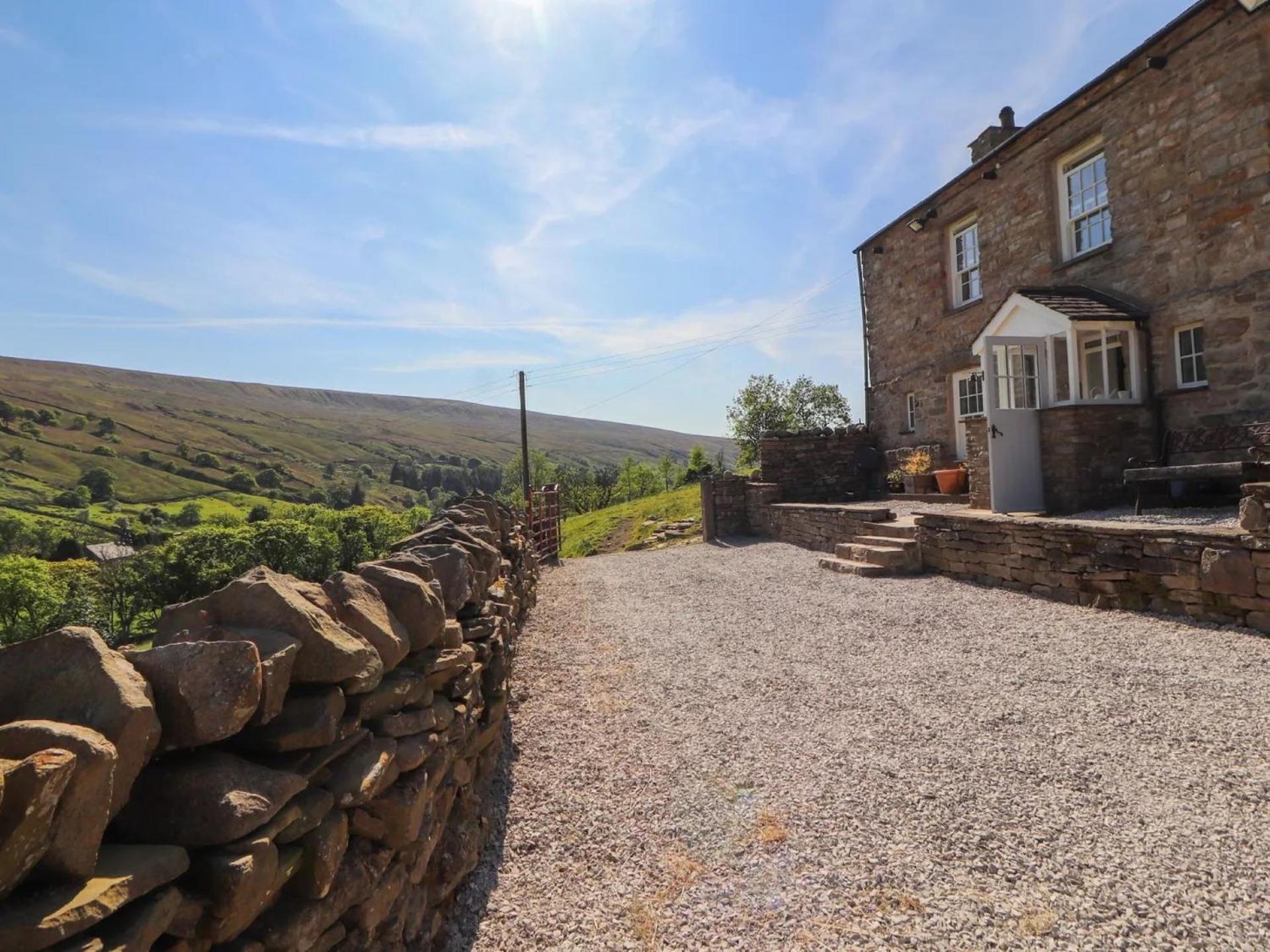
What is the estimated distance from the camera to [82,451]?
8919 cm

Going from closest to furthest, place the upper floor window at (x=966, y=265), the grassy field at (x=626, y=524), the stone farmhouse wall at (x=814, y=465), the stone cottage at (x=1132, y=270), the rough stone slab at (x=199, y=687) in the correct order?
the rough stone slab at (x=199, y=687)
the stone cottage at (x=1132, y=270)
the upper floor window at (x=966, y=265)
the stone farmhouse wall at (x=814, y=465)
the grassy field at (x=626, y=524)

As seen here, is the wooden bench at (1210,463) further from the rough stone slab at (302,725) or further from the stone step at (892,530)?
the rough stone slab at (302,725)

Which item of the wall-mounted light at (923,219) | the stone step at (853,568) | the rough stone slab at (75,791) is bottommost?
the stone step at (853,568)

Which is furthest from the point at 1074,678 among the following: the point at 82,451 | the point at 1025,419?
the point at 82,451

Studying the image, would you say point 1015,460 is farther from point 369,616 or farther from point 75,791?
point 75,791

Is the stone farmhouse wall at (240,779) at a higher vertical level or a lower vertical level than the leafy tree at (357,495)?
lower

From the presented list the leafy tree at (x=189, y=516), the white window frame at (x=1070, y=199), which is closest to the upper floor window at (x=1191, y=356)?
the white window frame at (x=1070, y=199)

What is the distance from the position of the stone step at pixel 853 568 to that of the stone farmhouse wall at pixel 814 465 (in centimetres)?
509

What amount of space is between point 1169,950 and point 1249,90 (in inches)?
401

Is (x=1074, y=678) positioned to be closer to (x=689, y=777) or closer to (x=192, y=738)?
(x=689, y=777)

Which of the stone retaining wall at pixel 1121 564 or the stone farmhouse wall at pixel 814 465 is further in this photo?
the stone farmhouse wall at pixel 814 465

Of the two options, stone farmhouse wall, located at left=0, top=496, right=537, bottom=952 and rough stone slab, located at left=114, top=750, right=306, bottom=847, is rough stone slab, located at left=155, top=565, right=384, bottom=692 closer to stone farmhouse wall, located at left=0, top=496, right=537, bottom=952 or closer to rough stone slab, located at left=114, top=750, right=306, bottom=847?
stone farmhouse wall, located at left=0, top=496, right=537, bottom=952

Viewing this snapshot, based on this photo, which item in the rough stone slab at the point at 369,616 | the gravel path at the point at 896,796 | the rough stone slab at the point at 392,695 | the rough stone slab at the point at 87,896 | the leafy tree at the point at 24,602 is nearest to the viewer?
the rough stone slab at the point at 87,896

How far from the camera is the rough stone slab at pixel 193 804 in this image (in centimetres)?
135
